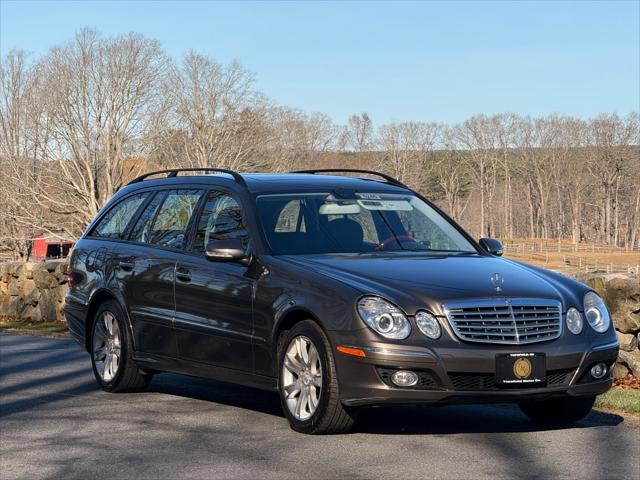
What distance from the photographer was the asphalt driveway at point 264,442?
605cm

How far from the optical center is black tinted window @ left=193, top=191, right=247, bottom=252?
8.31 metres

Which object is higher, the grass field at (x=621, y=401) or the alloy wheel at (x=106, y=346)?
the alloy wheel at (x=106, y=346)

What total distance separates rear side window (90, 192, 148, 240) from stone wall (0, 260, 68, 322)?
8583 mm

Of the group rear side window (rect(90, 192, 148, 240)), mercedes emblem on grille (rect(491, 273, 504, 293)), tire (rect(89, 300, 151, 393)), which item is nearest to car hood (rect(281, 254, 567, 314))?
mercedes emblem on grille (rect(491, 273, 504, 293))

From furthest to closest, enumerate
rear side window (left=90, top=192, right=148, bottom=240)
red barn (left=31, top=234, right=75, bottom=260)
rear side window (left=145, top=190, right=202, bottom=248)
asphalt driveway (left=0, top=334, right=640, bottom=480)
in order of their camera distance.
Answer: red barn (left=31, top=234, right=75, bottom=260) → rear side window (left=90, top=192, right=148, bottom=240) → rear side window (left=145, top=190, right=202, bottom=248) → asphalt driveway (left=0, top=334, right=640, bottom=480)

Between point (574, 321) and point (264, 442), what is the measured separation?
210cm

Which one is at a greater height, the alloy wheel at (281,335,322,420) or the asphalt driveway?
the alloy wheel at (281,335,322,420)

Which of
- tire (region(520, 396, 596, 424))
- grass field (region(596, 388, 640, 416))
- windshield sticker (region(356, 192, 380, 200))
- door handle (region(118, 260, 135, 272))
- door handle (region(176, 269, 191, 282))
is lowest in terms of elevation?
grass field (region(596, 388, 640, 416))

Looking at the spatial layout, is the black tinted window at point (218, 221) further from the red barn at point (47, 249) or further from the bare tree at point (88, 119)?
the red barn at point (47, 249)

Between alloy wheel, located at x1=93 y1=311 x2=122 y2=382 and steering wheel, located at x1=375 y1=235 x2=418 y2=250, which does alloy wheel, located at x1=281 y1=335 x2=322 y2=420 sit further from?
alloy wheel, located at x1=93 y1=311 x2=122 y2=382

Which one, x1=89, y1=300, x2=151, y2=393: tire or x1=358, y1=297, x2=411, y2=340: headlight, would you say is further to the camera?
x1=89, y1=300, x2=151, y2=393: tire

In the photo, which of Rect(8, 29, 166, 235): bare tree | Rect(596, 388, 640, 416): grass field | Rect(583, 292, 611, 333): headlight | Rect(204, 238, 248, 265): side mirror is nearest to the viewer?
Rect(583, 292, 611, 333): headlight

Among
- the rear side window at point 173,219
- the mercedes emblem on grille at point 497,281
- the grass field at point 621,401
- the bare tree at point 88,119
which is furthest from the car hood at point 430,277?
the bare tree at point 88,119

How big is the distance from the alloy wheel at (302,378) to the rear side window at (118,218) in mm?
3097
